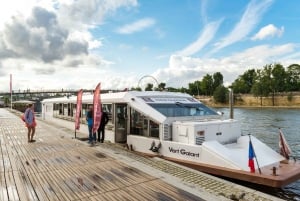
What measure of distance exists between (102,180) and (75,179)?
2.12 ft

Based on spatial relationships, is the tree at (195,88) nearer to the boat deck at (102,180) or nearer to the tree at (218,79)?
the tree at (218,79)

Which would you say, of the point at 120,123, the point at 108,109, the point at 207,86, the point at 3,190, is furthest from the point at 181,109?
the point at 207,86

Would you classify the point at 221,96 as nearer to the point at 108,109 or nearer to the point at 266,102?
the point at 266,102

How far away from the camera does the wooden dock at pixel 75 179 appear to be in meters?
5.91

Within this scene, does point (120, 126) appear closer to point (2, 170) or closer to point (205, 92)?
point (2, 170)

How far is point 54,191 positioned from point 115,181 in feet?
4.43

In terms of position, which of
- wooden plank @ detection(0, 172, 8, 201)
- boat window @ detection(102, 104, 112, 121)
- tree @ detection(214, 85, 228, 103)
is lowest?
wooden plank @ detection(0, 172, 8, 201)

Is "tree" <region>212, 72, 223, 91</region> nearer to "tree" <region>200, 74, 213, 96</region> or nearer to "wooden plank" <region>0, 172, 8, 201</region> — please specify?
"tree" <region>200, 74, 213, 96</region>

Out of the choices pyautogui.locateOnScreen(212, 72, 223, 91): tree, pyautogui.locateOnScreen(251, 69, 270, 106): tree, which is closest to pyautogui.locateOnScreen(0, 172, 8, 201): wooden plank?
pyautogui.locateOnScreen(251, 69, 270, 106): tree

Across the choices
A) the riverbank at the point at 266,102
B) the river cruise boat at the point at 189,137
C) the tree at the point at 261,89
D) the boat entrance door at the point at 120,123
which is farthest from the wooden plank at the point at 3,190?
the tree at the point at 261,89

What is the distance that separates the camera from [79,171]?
25.2ft

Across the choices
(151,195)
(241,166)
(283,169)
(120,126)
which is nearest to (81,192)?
(151,195)

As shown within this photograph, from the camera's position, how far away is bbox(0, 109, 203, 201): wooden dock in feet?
19.4

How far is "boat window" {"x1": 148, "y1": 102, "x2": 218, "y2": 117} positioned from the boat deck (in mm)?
2750
